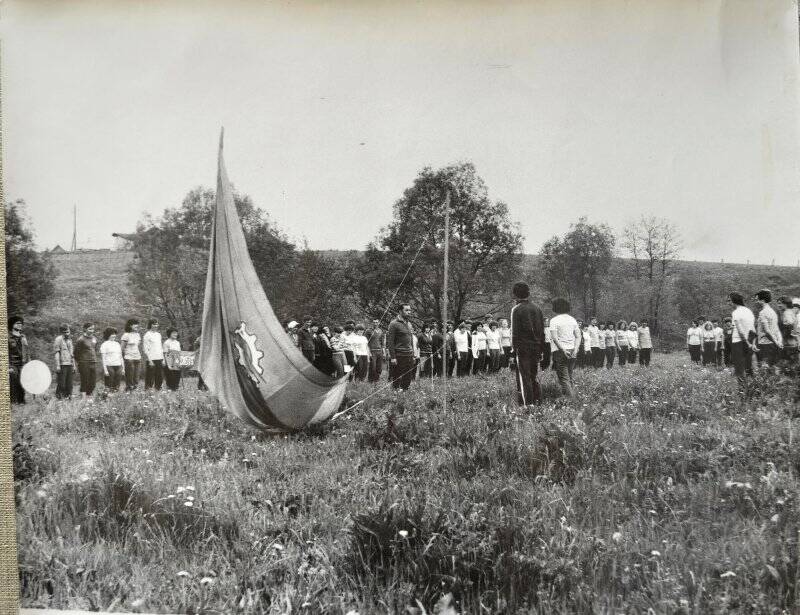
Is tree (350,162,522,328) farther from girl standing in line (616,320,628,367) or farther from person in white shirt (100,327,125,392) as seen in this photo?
person in white shirt (100,327,125,392)

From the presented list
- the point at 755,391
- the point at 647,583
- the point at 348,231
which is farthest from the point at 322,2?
the point at 647,583

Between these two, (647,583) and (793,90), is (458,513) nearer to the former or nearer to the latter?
(647,583)

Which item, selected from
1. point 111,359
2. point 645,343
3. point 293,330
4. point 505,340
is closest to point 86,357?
point 111,359

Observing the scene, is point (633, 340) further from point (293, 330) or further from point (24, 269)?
point (24, 269)

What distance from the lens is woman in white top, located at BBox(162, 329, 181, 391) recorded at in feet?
10.3

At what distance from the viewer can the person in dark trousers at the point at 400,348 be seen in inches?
109

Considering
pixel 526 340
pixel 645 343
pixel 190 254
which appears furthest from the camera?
pixel 190 254

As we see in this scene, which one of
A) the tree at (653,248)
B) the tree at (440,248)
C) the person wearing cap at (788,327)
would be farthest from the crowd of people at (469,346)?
the tree at (653,248)

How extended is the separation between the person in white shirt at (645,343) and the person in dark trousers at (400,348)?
110 centimetres

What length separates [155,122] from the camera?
9.82 ft

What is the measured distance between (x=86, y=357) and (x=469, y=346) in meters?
2.15

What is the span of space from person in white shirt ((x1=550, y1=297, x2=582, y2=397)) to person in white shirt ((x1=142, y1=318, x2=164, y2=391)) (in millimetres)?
2198

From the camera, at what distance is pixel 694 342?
240 cm

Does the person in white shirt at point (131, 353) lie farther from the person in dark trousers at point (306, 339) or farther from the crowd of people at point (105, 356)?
the person in dark trousers at point (306, 339)
